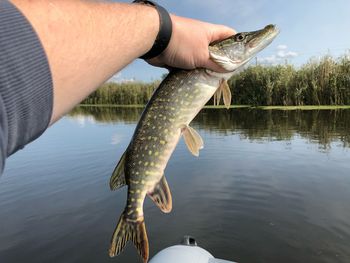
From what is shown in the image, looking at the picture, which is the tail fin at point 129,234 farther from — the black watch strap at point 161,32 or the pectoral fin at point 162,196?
the black watch strap at point 161,32

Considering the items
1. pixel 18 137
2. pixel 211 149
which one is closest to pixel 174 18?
pixel 18 137

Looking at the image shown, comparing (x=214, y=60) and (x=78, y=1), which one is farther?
(x=214, y=60)

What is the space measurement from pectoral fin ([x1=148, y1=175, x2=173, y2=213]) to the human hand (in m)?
0.64

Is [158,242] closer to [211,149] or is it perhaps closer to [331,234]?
[331,234]

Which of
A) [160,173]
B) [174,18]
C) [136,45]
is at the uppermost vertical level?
[174,18]

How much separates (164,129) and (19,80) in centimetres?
130

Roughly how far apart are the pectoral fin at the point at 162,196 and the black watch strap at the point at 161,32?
685mm

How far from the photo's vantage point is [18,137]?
37.1 inches

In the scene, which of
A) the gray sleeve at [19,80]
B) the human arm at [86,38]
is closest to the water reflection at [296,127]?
the human arm at [86,38]

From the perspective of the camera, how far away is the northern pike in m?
2.06

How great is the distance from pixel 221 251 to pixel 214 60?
162 inches

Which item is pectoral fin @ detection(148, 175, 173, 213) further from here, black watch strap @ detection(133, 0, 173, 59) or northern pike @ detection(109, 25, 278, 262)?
black watch strap @ detection(133, 0, 173, 59)

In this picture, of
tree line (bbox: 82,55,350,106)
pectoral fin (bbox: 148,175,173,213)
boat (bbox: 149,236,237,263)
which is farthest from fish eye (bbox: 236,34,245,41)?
tree line (bbox: 82,55,350,106)

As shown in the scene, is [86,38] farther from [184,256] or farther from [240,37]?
[184,256]
